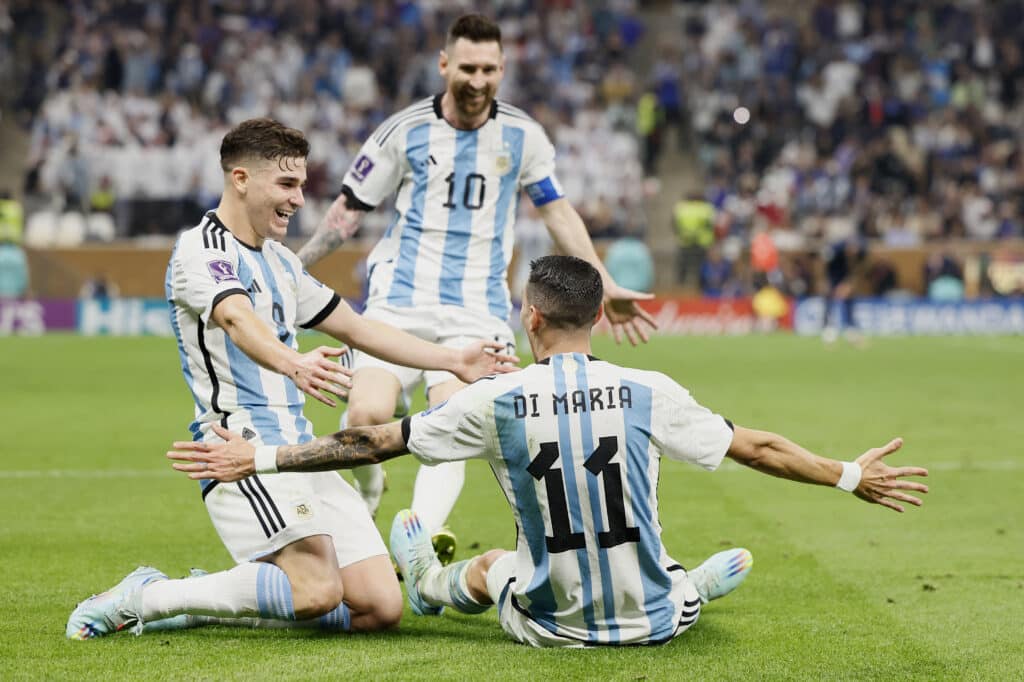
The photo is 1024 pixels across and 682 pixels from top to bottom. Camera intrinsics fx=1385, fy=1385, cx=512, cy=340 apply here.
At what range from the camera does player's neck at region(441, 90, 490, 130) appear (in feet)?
24.0

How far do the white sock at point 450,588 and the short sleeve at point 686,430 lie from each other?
1.12 m

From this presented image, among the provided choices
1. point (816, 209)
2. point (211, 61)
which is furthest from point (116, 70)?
point (816, 209)

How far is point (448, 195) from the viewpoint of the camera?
7.40 meters

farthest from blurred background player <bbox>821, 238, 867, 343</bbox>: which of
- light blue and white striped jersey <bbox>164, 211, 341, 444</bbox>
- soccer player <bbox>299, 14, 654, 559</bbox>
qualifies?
light blue and white striped jersey <bbox>164, 211, 341, 444</bbox>

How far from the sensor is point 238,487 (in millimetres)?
5305

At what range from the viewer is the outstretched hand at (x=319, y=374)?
4.71 meters

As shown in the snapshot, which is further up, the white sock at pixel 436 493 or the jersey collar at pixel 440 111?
the jersey collar at pixel 440 111

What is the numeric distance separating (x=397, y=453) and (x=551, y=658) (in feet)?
2.93

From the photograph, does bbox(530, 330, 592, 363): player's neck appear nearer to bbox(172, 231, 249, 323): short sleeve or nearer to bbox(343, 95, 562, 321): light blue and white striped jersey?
bbox(172, 231, 249, 323): short sleeve

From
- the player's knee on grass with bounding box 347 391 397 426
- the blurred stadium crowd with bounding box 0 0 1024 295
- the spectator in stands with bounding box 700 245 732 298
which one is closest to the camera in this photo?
the player's knee on grass with bounding box 347 391 397 426

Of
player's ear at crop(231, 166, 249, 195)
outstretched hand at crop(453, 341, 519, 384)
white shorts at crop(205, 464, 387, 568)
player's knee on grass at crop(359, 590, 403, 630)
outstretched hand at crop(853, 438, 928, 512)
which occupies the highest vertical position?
player's ear at crop(231, 166, 249, 195)

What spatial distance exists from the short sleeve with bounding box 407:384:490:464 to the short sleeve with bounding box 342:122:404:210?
9.66 ft

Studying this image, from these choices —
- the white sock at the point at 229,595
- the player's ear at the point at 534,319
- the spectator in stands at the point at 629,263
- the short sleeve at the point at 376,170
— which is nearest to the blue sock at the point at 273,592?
the white sock at the point at 229,595

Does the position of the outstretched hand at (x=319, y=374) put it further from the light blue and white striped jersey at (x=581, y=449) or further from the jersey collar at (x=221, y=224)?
the jersey collar at (x=221, y=224)
